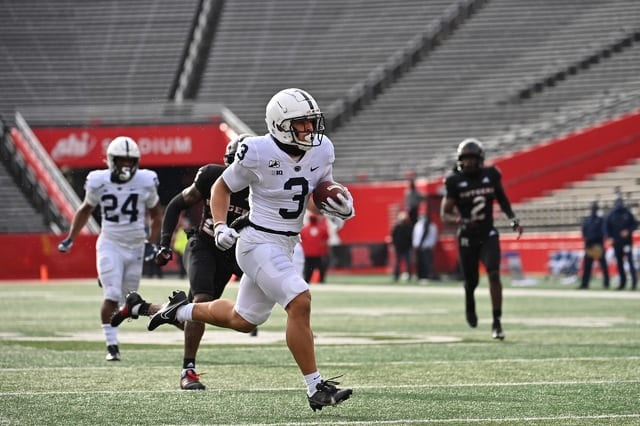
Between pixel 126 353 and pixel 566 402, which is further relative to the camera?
pixel 126 353

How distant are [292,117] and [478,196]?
5898 millimetres

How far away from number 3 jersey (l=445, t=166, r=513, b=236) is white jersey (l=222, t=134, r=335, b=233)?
552 centimetres

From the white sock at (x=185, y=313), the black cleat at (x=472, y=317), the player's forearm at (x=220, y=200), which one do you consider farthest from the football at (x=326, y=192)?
the black cleat at (x=472, y=317)

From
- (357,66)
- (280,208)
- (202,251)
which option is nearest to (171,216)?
(202,251)

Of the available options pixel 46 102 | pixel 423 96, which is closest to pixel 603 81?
pixel 423 96

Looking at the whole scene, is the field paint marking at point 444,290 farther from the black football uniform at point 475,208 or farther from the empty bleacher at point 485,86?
the black football uniform at point 475,208

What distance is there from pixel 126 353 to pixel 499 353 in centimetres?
314

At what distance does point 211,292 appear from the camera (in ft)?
29.7

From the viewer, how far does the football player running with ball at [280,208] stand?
7.09 metres

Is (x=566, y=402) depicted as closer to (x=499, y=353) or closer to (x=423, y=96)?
Answer: (x=499, y=353)

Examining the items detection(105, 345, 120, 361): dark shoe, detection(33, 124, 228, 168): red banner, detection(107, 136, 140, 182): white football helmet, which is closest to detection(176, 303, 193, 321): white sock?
detection(105, 345, 120, 361): dark shoe

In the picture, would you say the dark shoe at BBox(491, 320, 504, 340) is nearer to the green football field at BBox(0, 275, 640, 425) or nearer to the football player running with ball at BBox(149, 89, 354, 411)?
the green football field at BBox(0, 275, 640, 425)

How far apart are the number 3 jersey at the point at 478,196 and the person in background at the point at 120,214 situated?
10.5 feet

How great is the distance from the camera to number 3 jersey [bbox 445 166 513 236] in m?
12.7
